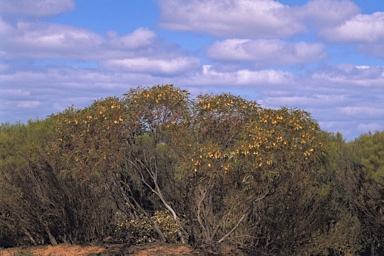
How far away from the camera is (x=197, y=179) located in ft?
39.7

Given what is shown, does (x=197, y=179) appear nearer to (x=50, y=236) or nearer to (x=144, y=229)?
(x=144, y=229)

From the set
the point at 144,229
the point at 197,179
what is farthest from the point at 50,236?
the point at 197,179

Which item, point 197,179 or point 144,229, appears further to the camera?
point 144,229

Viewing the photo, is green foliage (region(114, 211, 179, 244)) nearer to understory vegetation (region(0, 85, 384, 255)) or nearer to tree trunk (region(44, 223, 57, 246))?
understory vegetation (region(0, 85, 384, 255))

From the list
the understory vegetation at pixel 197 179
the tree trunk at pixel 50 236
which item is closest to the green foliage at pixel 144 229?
the understory vegetation at pixel 197 179

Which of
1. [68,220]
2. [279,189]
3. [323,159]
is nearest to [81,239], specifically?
[68,220]

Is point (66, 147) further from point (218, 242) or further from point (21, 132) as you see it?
point (21, 132)

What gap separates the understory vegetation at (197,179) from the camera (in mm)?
12094

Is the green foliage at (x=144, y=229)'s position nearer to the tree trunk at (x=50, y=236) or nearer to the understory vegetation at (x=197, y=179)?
the understory vegetation at (x=197, y=179)

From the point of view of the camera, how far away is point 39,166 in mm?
15648

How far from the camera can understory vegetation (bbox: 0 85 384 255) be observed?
12.1 metres

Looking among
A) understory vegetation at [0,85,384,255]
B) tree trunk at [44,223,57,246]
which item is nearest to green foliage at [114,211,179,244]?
understory vegetation at [0,85,384,255]

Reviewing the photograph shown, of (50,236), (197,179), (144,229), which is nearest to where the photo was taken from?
(197,179)

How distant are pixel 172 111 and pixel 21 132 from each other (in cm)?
917
